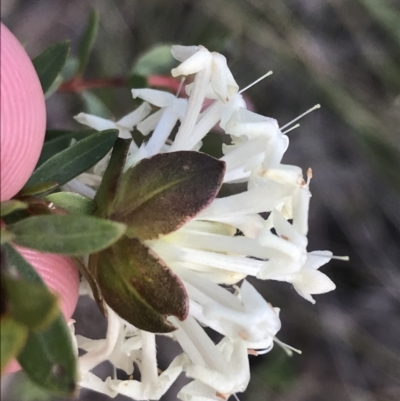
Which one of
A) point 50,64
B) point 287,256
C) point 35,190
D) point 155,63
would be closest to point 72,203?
point 35,190

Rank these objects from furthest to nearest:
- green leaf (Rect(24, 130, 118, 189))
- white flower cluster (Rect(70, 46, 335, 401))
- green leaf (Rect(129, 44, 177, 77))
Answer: green leaf (Rect(129, 44, 177, 77)), green leaf (Rect(24, 130, 118, 189)), white flower cluster (Rect(70, 46, 335, 401))

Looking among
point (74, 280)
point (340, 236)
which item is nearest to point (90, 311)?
point (340, 236)

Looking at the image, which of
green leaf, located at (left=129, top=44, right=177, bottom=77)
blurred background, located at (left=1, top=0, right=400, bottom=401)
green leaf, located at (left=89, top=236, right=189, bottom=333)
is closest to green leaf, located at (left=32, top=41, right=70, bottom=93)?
green leaf, located at (left=89, top=236, right=189, bottom=333)

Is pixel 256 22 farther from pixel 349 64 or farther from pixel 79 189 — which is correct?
pixel 79 189

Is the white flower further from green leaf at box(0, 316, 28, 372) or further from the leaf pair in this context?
green leaf at box(0, 316, 28, 372)

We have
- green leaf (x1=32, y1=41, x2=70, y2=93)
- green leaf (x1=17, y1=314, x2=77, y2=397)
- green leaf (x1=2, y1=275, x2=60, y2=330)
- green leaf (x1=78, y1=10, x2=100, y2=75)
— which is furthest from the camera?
green leaf (x1=78, y1=10, x2=100, y2=75)

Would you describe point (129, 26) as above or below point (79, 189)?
below

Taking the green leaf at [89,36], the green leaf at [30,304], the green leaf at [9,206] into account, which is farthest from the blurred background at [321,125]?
the green leaf at [30,304]
